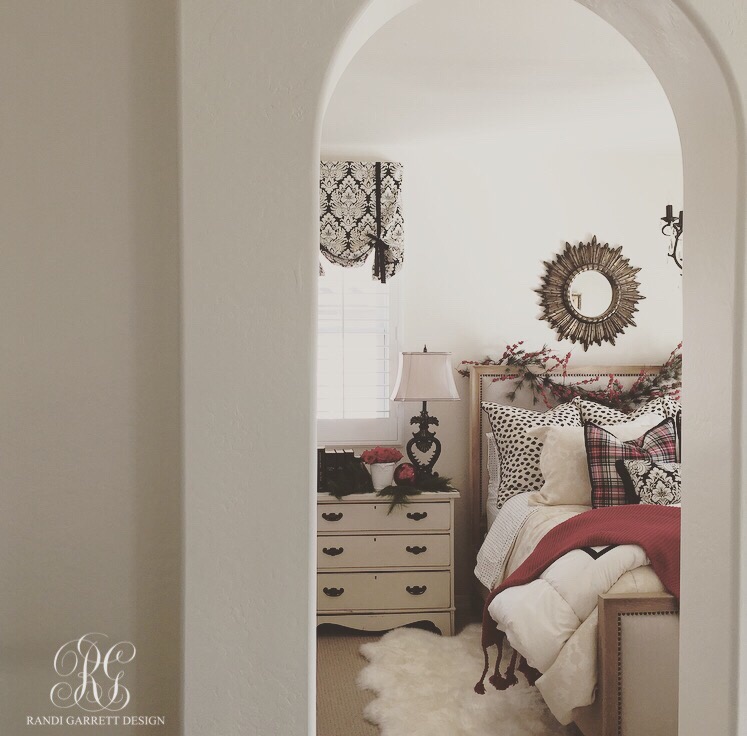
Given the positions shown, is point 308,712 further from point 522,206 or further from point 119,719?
point 522,206

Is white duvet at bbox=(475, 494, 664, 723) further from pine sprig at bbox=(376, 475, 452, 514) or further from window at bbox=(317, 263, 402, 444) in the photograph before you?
window at bbox=(317, 263, 402, 444)

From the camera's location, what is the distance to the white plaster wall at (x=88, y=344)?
4.48 ft

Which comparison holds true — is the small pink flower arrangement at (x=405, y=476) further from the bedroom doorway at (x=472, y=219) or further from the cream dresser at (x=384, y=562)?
the bedroom doorway at (x=472, y=219)

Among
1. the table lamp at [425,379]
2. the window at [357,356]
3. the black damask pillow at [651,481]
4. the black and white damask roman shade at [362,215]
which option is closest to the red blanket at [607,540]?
the black damask pillow at [651,481]

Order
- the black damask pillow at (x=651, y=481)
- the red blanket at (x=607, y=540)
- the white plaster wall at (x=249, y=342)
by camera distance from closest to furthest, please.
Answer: the white plaster wall at (x=249, y=342)
the red blanket at (x=607, y=540)
the black damask pillow at (x=651, y=481)

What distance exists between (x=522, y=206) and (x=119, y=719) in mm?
3695

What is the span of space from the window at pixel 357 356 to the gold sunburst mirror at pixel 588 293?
3.15ft

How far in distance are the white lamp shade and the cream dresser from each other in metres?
0.52

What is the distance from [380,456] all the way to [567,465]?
0.98 m

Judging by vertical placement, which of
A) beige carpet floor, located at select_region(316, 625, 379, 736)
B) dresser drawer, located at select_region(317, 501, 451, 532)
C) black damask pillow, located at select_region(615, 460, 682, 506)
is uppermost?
black damask pillow, located at select_region(615, 460, 682, 506)

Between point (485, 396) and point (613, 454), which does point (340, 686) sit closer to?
point (613, 454)

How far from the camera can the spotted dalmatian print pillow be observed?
3.89m

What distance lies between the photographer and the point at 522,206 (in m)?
4.38

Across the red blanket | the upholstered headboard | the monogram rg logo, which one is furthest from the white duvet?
the monogram rg logo
